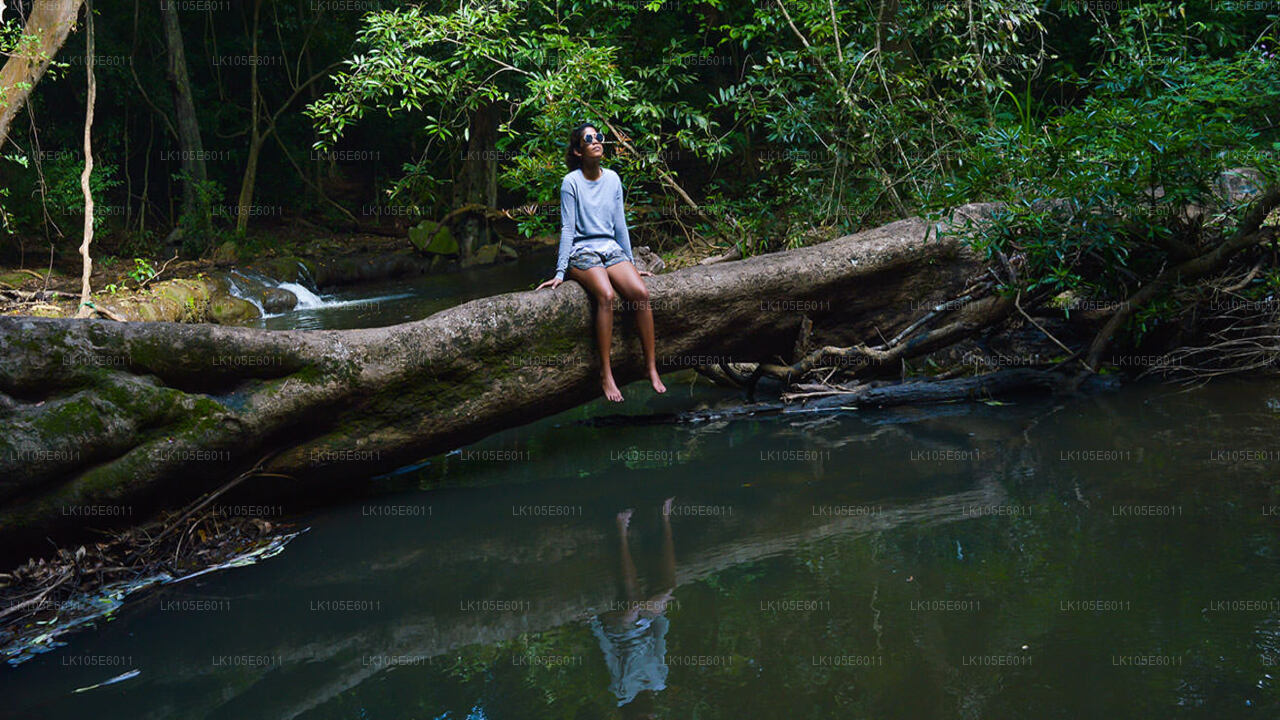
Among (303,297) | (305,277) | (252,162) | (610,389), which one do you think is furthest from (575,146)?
(252,162)

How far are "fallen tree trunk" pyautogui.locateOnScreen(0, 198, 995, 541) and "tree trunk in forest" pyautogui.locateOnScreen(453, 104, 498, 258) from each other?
1392 centimetres

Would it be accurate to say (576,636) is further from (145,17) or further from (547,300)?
(145,17)

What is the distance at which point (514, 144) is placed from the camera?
21.9 m

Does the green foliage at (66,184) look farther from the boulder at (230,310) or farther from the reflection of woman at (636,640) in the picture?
the reflection of woman at (636,640)

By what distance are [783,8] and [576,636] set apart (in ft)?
24.7

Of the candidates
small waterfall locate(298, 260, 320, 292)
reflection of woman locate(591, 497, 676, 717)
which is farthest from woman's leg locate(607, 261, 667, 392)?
small waterfall locate(298, 260, 320, 292)

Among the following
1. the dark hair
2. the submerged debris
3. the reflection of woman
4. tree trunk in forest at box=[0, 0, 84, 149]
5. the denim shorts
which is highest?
tree trunk in forest at box=[0, 0, 84, 149]

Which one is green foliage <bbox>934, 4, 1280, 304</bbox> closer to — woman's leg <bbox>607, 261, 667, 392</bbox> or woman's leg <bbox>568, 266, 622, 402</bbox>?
woman's leg <bbox>607, 261, 667, 392</bbox>

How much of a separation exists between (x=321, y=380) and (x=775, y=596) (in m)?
3.17

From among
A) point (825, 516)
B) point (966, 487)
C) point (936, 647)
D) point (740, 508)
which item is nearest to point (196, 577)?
point (740, 508)

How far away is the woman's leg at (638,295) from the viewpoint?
6234 mm

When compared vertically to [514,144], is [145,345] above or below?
below

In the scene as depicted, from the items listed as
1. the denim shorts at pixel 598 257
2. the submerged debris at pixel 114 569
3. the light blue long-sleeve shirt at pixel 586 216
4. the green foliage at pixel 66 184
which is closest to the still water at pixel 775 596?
the submerged debris at pixel 114 569

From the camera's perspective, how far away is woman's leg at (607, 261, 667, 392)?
623 centimetres
